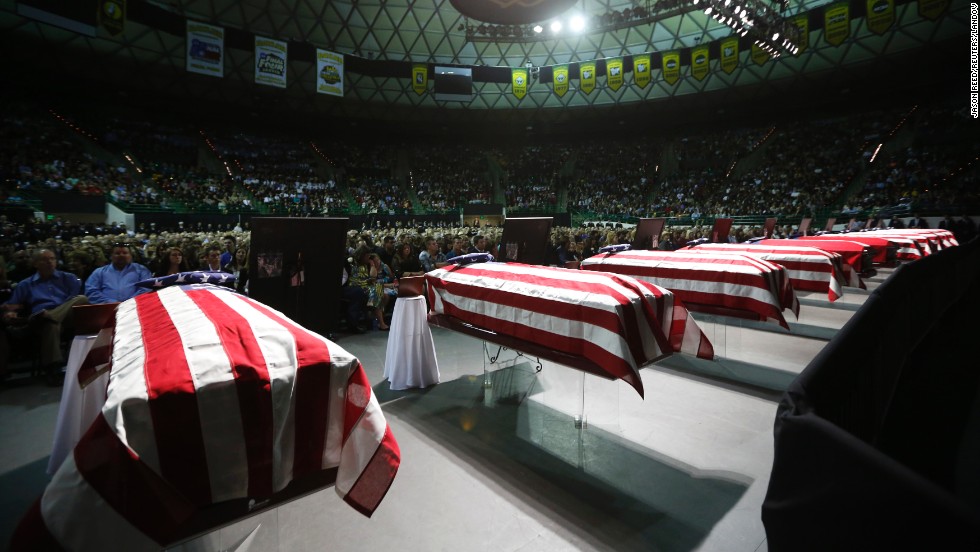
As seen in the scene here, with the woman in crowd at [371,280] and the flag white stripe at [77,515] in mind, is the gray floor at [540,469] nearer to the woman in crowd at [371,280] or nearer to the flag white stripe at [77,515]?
the flag white stripe at [77,515]

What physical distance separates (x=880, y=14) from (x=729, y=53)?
5.11 metres

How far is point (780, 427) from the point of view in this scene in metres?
0.82

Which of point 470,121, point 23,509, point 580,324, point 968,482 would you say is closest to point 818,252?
point 580,324

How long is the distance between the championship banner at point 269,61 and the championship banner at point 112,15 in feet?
13.7

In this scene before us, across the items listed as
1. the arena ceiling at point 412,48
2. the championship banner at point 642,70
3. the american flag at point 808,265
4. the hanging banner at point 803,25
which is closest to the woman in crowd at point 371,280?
the american flag at point 808,265

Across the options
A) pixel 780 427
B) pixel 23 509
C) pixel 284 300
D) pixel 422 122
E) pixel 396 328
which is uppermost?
pixel 422 122

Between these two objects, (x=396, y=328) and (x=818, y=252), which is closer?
(x=396, y=328)

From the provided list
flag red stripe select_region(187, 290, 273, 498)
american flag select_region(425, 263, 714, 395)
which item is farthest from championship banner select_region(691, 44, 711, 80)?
flag red stripe select_region(187, 290, 273, 498)

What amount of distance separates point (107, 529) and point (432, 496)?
6.37 ft

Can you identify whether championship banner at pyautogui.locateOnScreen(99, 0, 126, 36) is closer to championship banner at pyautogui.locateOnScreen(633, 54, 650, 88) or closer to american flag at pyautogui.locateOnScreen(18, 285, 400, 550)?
american flag at pyautogui.locateOnScreen(18, 285, 400, 550)

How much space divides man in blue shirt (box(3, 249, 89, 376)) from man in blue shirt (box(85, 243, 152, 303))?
6.3 inches

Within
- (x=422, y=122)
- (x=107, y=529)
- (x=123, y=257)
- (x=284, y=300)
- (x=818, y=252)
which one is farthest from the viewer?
(x=422, y=122)

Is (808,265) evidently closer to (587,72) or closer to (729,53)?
(729,53)

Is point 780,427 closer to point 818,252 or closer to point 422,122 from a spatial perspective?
point 818,252
